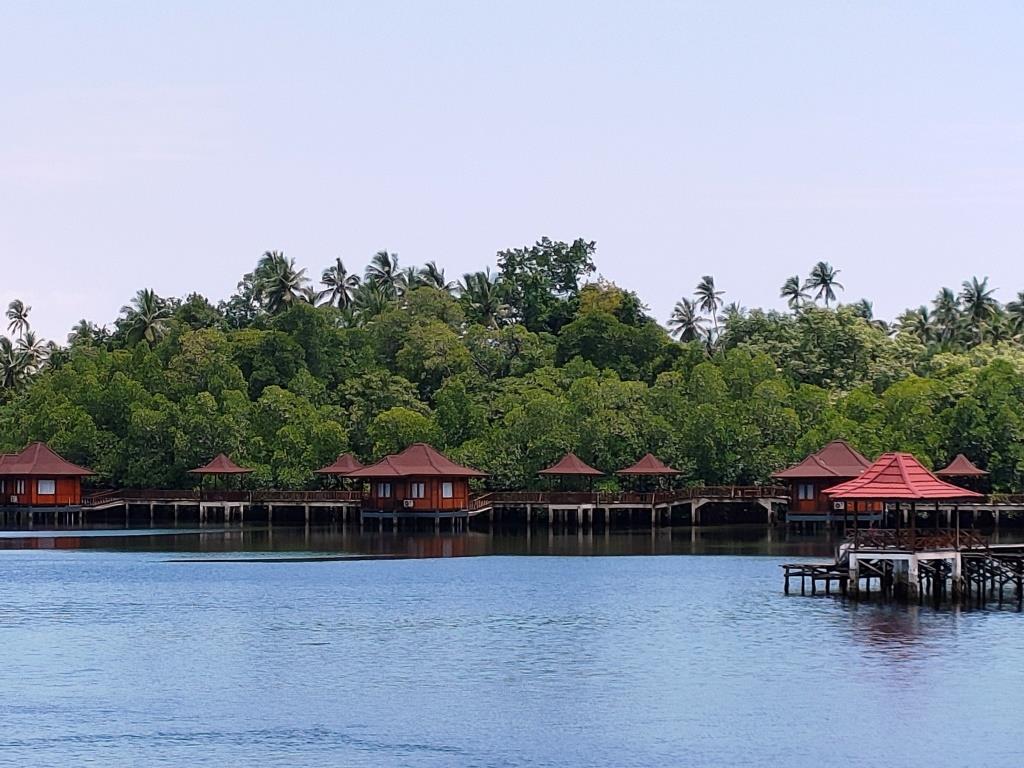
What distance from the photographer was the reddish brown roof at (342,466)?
9850 centimetres

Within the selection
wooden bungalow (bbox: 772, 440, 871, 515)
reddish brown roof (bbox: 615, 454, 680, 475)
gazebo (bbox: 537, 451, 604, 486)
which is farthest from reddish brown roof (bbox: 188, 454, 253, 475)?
wooden bungalow (bbox: 772, 440, 871, 515)

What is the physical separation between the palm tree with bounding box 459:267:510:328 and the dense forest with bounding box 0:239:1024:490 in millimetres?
190

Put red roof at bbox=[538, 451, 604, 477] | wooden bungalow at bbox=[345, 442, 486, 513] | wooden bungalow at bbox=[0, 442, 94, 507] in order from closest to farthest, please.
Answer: wooden bungalow at bbox=[345, 442, 486, 513]
red roof at bbox=[538, 451, 604, 477]
wooden bungalow at bbox=[0, 442, 94, 507]

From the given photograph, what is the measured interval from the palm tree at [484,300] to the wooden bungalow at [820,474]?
4627cm

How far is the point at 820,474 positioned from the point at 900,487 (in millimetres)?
34828

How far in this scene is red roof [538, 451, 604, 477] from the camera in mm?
94188

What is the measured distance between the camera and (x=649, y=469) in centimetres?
9569

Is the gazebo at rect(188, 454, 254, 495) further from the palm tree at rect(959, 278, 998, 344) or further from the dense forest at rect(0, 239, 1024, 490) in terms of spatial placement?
the palm tree at rect(959, 278, 998, 344)

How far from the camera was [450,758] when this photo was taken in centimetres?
3206

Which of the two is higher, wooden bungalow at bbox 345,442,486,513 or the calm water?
wooden bungalow at bbox 345,442,486,513

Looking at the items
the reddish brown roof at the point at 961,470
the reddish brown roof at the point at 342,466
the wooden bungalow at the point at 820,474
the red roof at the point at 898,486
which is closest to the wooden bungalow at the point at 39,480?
the reddish brown roof at the point at 342,466

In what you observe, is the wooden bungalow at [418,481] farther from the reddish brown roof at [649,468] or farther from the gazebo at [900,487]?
the gazebo at [900,487]

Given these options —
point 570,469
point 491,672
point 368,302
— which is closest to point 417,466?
point 570,469

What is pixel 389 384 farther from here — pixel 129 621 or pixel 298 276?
pixel 129 621
